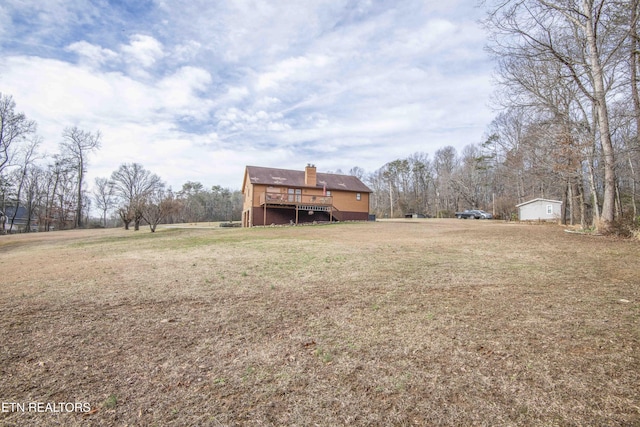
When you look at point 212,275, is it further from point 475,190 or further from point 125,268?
point 475,190

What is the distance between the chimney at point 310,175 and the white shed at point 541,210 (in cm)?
2045

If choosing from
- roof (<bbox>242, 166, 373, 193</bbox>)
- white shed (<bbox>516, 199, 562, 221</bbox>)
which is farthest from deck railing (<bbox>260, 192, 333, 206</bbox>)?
white shed (<bbox>516, 199, 562, 221</bbox>)

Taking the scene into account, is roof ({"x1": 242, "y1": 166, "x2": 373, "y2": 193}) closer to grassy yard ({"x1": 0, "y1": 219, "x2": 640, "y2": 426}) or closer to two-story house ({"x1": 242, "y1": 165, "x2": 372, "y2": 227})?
two-story house ({"x1": 242, "y1": 165, "x2": 372, "y2": 227})

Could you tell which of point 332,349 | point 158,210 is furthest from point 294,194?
point 332,349

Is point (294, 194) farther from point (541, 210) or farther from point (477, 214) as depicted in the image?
point (477, 214)

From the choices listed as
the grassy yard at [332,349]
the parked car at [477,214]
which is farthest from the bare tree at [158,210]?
the parked car at [477,214]

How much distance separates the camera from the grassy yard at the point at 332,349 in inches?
88.5

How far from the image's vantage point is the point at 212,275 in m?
6.68

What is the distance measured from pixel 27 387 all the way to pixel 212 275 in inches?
162

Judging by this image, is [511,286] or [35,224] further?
[35,224]

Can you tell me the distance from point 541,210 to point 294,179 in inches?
925

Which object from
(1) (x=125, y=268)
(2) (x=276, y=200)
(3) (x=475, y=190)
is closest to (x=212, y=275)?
(1) (x=125, y=268)

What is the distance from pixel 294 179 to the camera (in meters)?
30.4

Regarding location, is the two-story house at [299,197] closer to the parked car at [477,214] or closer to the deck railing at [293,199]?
the deck railing at [293,199]
